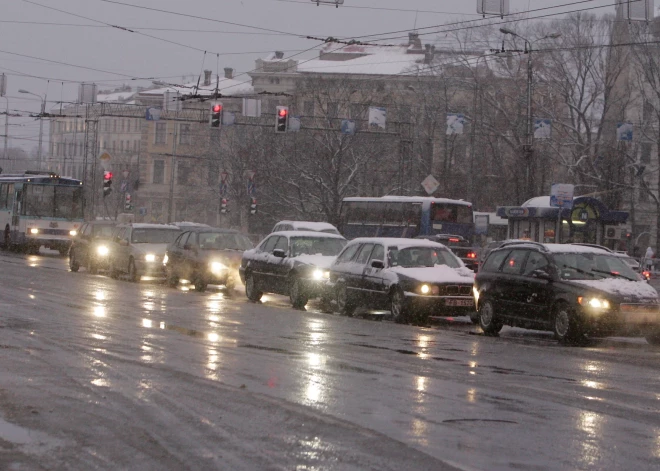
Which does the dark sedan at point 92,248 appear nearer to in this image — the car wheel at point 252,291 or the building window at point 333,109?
the car wheel at point 252,291

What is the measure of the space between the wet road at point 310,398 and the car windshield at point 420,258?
3473 mm

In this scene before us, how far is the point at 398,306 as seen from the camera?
2062 centimetres

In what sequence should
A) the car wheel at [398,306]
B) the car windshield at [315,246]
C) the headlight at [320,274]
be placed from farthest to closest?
the car windshield at [315,246], the headlight at [320,274], the car wheel at [398,306]

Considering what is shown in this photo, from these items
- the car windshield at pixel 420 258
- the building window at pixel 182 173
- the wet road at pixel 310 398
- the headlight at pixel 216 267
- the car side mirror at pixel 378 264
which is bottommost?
the wet road at pixel 310 398

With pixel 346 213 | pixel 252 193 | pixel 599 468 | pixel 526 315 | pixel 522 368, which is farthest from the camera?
pixel 252 193

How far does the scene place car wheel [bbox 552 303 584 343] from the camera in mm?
17172

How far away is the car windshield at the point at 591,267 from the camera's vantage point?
17989 mm

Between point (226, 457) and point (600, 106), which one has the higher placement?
point (600, 106)

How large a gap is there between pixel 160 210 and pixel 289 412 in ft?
359

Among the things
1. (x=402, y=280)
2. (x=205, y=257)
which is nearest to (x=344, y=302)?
(x=402, y=280)

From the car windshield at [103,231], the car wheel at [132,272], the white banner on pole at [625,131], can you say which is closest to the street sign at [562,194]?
the car wheel at [132,272]

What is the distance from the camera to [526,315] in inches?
720

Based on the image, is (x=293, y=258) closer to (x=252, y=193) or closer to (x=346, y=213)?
(x=346, y=213)

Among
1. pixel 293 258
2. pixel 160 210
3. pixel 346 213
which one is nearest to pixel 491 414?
pixel 293 258
